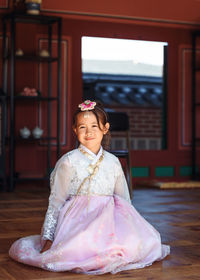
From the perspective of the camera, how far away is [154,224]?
3463 millimetres

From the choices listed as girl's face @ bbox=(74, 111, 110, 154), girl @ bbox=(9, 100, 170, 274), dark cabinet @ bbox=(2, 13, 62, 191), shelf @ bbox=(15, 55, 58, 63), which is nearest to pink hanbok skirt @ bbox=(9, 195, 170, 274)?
girl @ bbox=(9, 100, 170, 274)

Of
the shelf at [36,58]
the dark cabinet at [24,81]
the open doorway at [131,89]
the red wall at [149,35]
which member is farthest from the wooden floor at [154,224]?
the open doorway at [131,89]

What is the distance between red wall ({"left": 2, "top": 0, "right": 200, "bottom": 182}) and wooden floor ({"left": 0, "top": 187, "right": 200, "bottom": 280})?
3.74 feet

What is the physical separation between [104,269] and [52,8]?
469 cm

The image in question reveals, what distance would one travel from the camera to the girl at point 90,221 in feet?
7.23

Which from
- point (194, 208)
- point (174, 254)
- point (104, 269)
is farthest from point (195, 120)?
point (104, 269)

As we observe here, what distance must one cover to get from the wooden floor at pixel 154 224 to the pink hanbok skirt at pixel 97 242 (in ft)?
0.15

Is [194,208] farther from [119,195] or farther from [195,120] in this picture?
[195,120]

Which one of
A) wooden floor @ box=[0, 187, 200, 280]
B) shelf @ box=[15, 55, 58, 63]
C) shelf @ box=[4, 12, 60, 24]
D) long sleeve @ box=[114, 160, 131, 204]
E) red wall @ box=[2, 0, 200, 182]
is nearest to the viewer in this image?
wooden floor @ box=[0, 187, 200, 280]

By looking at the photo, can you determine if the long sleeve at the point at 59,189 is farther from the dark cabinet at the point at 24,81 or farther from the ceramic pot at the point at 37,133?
the ceramic pot at the point at 37,133

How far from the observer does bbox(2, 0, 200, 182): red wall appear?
6461 mm

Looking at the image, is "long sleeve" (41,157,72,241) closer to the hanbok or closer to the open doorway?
the hanbok

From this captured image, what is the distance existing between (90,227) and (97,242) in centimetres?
7

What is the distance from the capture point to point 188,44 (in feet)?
23.2
